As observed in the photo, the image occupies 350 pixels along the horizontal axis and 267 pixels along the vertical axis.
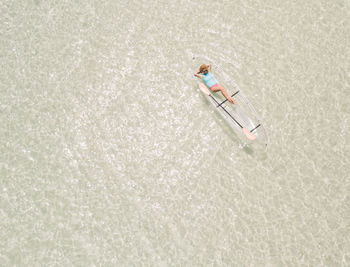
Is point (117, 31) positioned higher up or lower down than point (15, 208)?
higher up

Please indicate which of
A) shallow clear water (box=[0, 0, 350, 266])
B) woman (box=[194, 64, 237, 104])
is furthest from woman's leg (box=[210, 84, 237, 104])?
shallow clear water (box=[0, 0, 350, 266])

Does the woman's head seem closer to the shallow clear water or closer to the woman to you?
the woman

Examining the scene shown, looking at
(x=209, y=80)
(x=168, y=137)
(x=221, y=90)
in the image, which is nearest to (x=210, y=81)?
(x=209, y=80)

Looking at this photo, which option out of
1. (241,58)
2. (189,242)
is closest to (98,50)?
(241,58)

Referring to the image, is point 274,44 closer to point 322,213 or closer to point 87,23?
point 322,213

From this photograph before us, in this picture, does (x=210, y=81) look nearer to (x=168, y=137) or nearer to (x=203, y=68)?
(x=203, y=68)

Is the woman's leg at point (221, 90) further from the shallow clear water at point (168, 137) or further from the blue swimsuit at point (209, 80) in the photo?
the shallow clear water at point (168, 137)

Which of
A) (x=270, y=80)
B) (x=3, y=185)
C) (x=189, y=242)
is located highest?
(x=3, y=185)
